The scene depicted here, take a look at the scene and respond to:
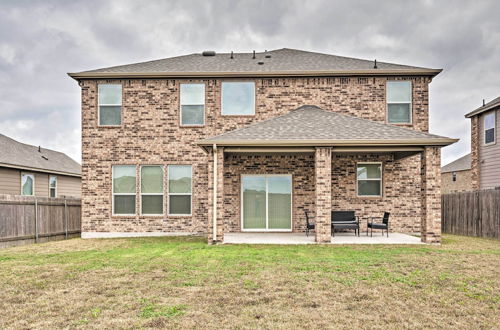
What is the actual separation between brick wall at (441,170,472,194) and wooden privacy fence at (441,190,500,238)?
15150mm

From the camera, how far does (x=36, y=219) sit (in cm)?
1156

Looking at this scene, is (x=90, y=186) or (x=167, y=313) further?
(x=90, y=186)

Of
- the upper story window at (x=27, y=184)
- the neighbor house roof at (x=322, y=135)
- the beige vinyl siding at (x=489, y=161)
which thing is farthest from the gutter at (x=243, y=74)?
the upper story window at (x=27, y=184)

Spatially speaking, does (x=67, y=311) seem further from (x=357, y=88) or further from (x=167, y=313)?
(x=357, y=88)

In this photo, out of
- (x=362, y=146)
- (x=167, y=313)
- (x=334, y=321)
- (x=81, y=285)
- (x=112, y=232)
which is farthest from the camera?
(x=112, y=232)

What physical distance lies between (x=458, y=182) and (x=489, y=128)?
13.7 meters

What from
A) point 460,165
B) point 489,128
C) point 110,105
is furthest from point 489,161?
point 110,105

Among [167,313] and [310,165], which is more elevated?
[310,165]

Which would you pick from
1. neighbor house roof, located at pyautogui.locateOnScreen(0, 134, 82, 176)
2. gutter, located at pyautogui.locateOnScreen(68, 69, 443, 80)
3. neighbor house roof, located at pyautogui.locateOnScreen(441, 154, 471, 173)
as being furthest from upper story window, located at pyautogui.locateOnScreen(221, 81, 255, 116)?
neighbor house roof, located at pyautogui.locateOnScreen(441, 154, 471, 173)

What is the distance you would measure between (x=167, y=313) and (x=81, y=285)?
2.30m

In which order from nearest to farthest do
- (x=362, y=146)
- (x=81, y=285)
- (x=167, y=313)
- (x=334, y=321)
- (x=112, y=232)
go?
1. (x=334, y=321)
2. (x=167, y=313)
3. (x=81, y=285)
4. (x=362, y=146)
5. (x=112, y=232)

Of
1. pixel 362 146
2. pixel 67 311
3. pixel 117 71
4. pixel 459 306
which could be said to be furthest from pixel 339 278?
pixel 117 71

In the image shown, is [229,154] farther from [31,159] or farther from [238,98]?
[31,159]

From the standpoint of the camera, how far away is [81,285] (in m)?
5.82
